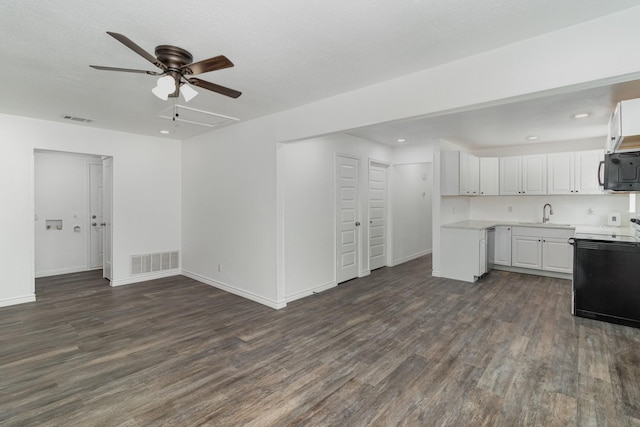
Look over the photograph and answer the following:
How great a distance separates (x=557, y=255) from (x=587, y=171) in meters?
1.54

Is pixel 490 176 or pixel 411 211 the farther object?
pixel 411 211

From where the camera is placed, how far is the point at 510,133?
17.0 feet

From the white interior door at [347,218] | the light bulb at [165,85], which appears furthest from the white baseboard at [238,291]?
the light bulb at [165,85]

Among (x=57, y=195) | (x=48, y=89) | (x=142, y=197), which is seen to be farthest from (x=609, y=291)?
(x=57, y=195)

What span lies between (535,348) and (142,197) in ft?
20.2

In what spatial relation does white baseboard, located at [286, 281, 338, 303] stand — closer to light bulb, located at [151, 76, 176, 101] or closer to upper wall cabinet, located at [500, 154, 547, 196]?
light bulb, located at [151, 76, 176, 101]

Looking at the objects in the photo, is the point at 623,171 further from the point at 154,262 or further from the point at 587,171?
the point at 154,262

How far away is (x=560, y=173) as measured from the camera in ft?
18.4

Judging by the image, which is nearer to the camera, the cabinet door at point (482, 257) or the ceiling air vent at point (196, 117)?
the ceiling air vent at point (196, 117)

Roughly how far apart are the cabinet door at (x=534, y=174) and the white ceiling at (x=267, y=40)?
2.16m

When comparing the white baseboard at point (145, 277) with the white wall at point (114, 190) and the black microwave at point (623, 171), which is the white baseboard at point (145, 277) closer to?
the white wall at point (114, 190)

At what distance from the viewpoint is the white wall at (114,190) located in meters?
4.34

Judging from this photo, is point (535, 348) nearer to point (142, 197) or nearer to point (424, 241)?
point (424, 241)

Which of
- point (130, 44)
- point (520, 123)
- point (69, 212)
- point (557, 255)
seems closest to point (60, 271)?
point (69, 212)
